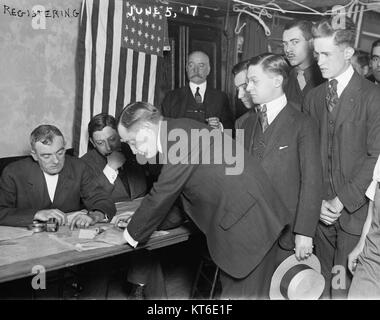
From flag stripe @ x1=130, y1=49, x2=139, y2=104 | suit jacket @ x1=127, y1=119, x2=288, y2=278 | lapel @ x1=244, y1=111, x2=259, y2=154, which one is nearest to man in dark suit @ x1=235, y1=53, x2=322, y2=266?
lapel @ x1=244, y1=111, x2=259, y2=154

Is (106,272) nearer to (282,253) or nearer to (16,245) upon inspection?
(16,245)

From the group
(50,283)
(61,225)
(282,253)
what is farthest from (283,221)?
(50,283)

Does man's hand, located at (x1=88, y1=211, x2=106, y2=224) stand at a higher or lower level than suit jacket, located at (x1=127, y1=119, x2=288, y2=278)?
lower

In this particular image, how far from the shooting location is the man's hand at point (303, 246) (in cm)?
295

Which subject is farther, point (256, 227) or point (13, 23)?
point (13, 23)

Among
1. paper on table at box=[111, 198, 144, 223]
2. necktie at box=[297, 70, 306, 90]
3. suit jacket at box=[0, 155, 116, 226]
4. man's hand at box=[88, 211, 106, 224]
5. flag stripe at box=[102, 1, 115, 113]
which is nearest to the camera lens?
man's hand at box=[88, 211, 106, 224]

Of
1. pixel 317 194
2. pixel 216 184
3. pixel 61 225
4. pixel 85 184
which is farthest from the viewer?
pixel 85 184

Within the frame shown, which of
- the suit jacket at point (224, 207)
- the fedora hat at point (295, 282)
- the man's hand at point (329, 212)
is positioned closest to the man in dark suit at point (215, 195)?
the suit jacket at point (224, 207)

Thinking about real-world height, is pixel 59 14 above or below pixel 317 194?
above

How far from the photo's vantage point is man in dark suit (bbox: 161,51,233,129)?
5.52 metres

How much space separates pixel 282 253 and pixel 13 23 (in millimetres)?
3498

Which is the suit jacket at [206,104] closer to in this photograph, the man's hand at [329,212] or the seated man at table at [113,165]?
the seated man at table at [113,165]

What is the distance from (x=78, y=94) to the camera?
5328 mm

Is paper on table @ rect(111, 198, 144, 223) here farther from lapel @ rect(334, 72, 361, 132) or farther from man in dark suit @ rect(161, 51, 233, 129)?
man in dark suit @ rect(161, 51, 233, 129)
